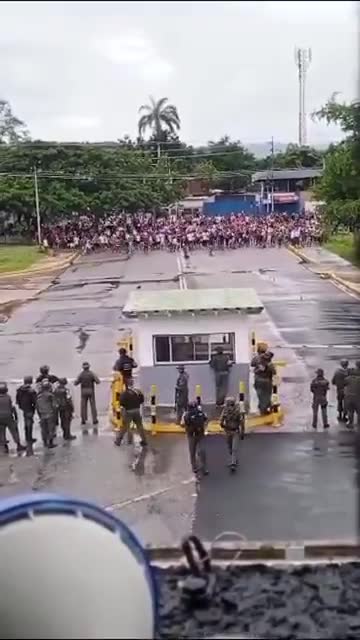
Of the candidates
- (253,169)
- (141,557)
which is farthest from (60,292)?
(253,169)

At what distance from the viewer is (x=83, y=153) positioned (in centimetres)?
4325

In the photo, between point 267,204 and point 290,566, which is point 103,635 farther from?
point 267,204

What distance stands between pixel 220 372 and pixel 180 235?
28.3 m

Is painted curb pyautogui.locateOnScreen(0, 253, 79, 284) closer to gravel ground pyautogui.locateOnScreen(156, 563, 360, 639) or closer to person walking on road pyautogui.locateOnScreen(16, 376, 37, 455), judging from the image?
person walking on road pyautogui.locateOnScreen(16, 376, 37, 455)

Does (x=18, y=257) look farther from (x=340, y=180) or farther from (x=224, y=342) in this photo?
(x=224, y=342)

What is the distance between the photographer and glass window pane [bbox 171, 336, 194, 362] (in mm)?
12273

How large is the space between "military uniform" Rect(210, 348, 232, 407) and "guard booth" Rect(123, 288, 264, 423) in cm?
10

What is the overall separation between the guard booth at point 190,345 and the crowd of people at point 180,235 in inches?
1072

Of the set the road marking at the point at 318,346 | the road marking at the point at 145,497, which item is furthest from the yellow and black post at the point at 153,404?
the road marking at the point at 318,346

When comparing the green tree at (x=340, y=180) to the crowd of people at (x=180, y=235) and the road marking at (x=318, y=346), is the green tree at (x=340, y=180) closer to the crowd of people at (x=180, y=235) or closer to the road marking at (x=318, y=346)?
the road marking at (x=318, y=346)

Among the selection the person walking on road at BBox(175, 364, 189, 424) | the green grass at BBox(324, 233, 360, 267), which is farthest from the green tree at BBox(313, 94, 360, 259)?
the person walking on road at BBox(175, 364, 189, 424)

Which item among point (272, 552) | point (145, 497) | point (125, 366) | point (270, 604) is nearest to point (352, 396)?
point (125, 366)

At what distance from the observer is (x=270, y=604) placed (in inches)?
262

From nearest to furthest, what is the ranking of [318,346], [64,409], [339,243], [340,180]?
[64,409] < [318,346] < [340,180] < [339,243]
